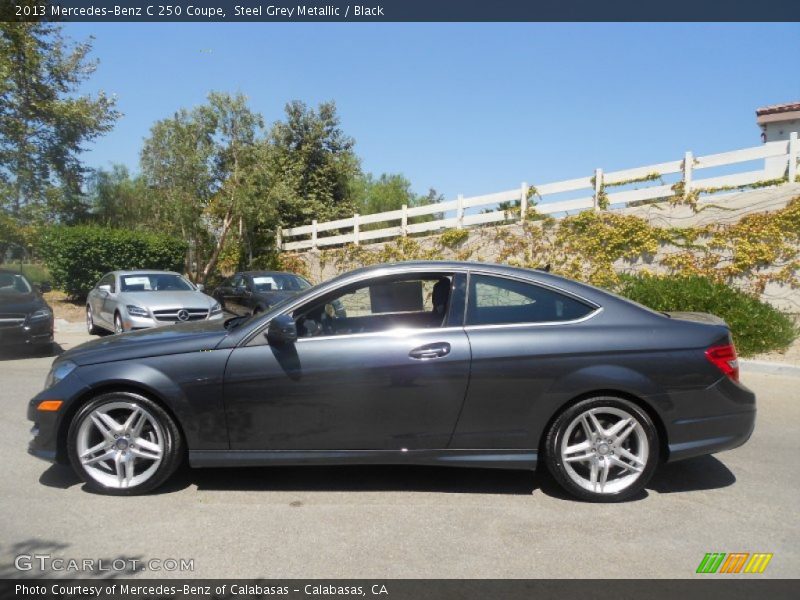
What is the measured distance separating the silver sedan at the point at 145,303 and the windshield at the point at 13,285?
1365 mm

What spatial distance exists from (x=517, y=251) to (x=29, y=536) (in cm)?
1296

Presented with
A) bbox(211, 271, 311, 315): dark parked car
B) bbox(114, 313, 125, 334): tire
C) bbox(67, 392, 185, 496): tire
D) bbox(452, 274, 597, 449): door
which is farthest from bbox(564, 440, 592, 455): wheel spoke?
bbox(211, 271, 311, 315): dark parked car

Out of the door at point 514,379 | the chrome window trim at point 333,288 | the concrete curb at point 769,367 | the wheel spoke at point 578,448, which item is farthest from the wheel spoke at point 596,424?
the concrete curb at point 769,367

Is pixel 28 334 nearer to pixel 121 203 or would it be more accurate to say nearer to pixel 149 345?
pixel 149 345

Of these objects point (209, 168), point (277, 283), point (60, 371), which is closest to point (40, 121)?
point (209, 168)

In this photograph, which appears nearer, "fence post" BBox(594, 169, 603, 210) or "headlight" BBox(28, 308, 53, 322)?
"headlight" BBox(28, 308, 53, 322)

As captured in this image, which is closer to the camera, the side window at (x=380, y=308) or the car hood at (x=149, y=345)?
the car hood at (x=149, y=345)

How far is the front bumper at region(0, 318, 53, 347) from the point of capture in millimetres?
8938

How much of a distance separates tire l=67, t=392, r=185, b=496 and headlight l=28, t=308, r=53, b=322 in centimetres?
636

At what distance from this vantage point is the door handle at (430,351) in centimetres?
379

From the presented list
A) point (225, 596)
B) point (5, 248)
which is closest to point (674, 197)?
point (225, 596)

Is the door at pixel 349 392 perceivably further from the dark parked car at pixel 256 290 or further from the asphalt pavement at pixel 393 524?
the dark parked car at pixel 256 290

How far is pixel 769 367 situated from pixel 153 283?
10.6 m

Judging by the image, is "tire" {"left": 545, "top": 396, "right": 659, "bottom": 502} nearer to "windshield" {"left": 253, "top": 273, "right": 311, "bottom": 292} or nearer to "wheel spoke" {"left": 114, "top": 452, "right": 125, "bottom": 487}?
"wheel spoke" {"left": 114, "top": 452, "right": 125, "bottom": 487}
